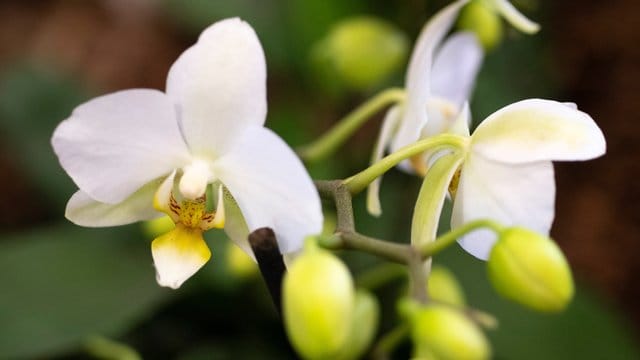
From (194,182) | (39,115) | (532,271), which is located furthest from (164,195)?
(39,115)

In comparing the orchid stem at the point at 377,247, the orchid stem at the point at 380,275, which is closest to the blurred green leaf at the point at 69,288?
the orchid stem at the point at 380,275

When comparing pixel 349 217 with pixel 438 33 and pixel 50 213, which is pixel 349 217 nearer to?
pixel 438 33

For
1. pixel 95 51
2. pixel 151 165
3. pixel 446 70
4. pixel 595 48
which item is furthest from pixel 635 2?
pixel 151 165

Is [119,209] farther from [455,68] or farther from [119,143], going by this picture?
[455,68]

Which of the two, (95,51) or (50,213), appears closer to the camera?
(50,213)

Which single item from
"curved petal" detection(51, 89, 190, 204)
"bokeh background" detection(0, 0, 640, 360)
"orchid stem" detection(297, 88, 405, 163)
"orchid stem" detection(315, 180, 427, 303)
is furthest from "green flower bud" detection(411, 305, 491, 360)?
"bokeh background" detection(0, 0, 640, 360)

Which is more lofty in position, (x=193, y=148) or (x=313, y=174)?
(x=193, y=148)

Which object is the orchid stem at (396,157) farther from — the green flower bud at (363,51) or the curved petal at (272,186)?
the green flower bud at (363,51)

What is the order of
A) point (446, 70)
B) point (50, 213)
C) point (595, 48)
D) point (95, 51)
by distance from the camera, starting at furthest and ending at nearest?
1. point (95, 51)
2. point (595, 48)
3. point (50, 213)
4. point (446, 70)
